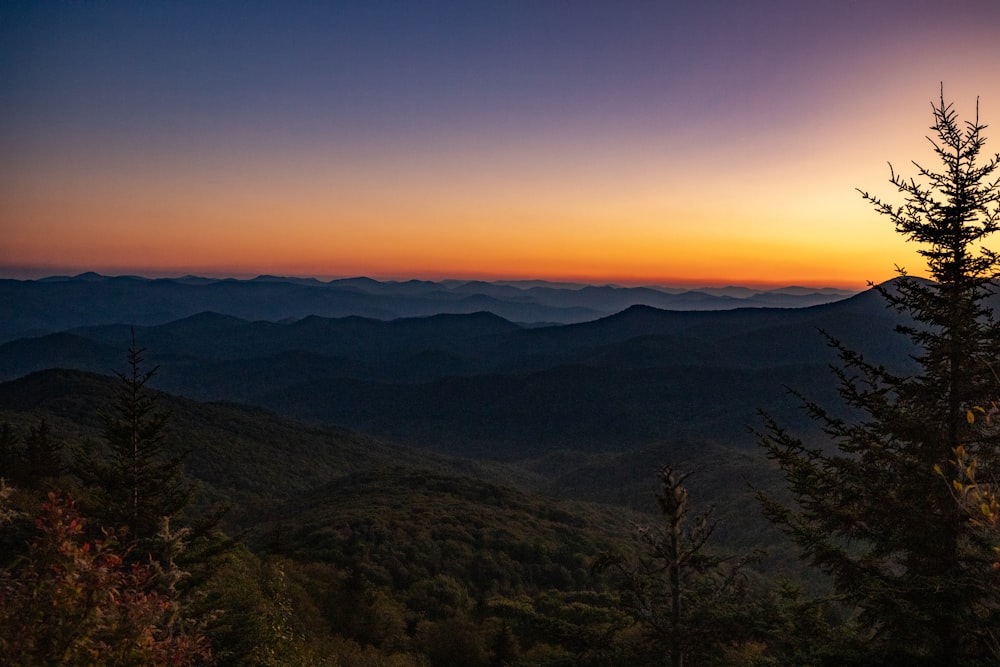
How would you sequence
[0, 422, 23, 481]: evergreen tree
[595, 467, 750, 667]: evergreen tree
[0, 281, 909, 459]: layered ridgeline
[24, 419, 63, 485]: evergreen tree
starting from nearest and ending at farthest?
[595, 467, 750, 667]: evergreen tree → [0, 422, 23, 481]: evergreen tree → [24, 419, 63, 485]: evergreen tree → [0, 281, 909, 459]: layered ridgeline

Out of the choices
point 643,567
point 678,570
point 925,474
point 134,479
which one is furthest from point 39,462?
point 925,474

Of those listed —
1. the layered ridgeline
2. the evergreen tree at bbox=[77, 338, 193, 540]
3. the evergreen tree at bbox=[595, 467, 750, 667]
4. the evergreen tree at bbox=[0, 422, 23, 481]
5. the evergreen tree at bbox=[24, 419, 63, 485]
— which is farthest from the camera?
the layered ridgeline

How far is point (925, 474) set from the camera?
28.1 ft

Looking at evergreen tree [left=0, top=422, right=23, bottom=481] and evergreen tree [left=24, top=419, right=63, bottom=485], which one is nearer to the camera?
evergreen tree [left=0, top=422, right=23, bottom=481]

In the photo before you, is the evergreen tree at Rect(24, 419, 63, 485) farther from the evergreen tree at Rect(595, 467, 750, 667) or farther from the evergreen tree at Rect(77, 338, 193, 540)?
the evergreen tree at Rect(595, 467, 750, 667)

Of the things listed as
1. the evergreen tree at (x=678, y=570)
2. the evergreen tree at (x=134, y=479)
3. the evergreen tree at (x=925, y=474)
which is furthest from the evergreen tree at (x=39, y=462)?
the evergreen tree at (x=925, y=474)

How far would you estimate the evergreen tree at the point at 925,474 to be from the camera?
8055mm

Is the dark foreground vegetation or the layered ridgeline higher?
the dark foreground vegetation

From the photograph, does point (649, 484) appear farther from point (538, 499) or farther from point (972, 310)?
point (972, 310)

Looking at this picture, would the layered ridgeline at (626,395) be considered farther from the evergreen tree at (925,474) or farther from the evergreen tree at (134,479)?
the evergreen tree at (134,479)

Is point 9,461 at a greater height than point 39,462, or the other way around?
point 9,461

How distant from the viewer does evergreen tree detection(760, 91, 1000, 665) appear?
8.05 meters

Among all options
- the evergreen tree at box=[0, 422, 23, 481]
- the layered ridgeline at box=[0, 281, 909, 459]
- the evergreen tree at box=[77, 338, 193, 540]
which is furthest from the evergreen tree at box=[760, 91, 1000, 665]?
the layered ridgeline at box=[0, 281, 909, 459]

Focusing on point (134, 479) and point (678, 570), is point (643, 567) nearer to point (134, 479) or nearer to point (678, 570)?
point (678, 570)
